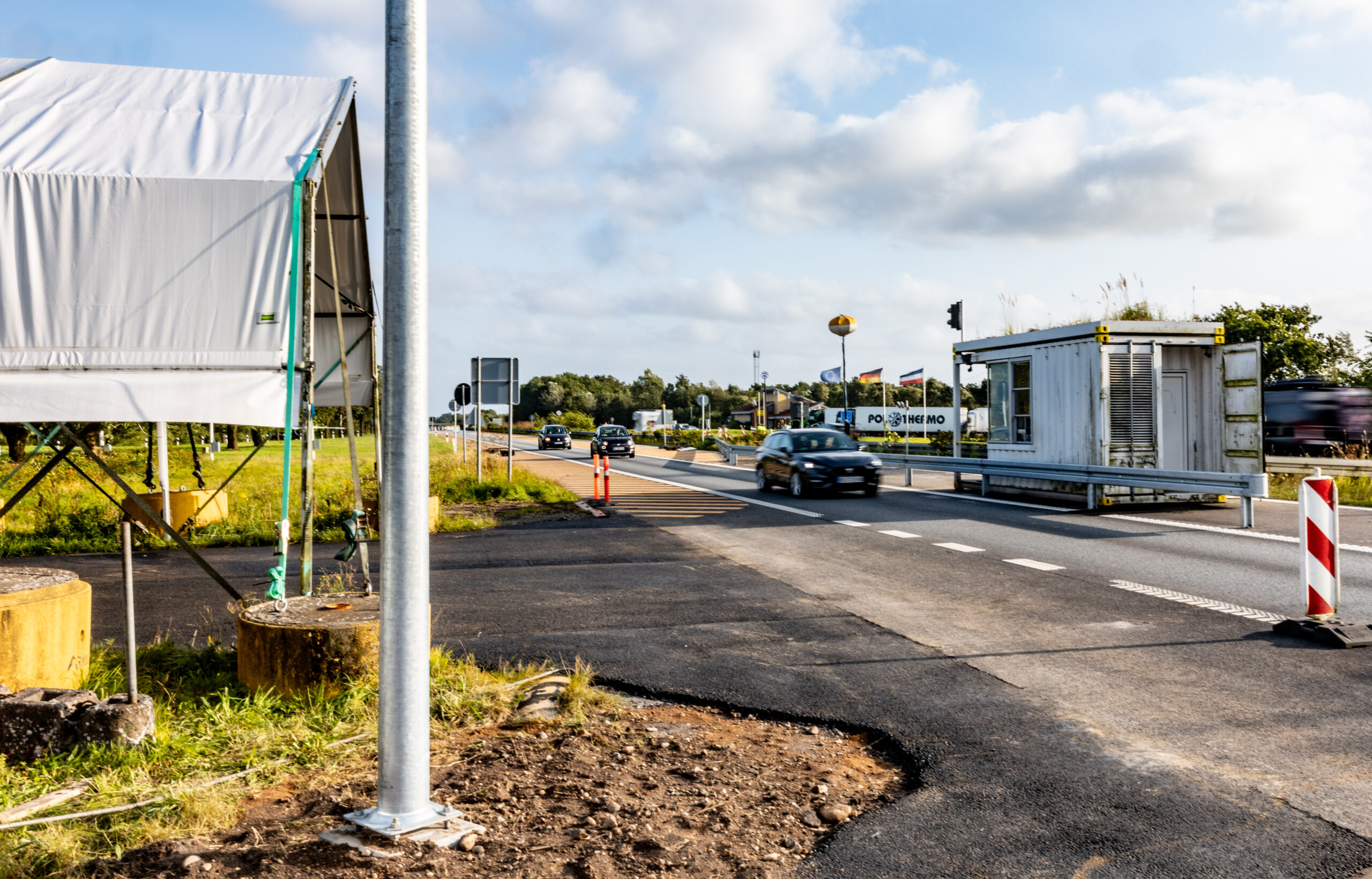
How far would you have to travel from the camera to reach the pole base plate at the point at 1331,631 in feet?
21.9

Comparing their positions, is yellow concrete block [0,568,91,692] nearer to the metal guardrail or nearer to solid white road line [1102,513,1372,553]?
solid white road line [1102,513,1372,553]

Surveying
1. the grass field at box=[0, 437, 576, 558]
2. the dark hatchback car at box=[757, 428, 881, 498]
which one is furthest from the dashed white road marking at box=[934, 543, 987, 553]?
the dark hatchback car at box=[757, 428, 881, 498]

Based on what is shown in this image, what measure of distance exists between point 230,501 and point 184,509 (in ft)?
10.5

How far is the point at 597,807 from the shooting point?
13.0ft

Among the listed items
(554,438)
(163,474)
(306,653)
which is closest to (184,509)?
(163,474)

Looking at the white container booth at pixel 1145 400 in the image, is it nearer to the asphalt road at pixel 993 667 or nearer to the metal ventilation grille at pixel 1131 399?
the metal ventilation grille at pixel 1131 399

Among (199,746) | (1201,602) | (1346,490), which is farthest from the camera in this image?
(1346,490)

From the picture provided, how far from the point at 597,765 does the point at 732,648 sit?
2.64m

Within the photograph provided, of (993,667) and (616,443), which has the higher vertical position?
(616,443)

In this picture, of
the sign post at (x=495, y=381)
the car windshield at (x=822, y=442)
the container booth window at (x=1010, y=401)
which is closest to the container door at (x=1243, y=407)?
the container booth window at (x=1010, y=401)

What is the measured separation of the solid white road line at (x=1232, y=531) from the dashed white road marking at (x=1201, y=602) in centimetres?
289

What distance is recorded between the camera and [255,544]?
1386 centimetres

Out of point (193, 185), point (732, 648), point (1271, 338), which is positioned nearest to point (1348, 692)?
point (732, 648)

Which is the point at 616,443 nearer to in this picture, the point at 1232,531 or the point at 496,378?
the point at 496,378
